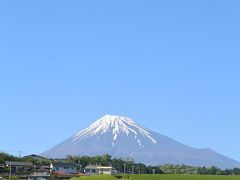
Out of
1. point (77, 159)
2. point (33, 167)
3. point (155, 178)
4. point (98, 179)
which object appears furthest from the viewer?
point (77, 159)

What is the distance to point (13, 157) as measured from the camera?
455 feet

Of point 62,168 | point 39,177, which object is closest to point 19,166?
point 62,168

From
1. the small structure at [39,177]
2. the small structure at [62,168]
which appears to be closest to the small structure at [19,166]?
the small structure at [62,168]

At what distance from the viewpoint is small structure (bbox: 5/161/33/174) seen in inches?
4847

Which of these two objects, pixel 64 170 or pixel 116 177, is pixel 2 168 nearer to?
pixel 64 170

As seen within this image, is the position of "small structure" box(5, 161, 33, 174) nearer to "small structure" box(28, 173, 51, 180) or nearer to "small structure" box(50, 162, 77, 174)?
"small structure" box(50, 162, 77, 174)

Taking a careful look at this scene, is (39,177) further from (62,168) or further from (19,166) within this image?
(62,168)

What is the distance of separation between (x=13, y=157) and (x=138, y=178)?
6701cm

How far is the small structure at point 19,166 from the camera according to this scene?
12312cm

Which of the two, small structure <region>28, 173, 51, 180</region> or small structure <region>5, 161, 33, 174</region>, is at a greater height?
small structure <region>5, 161, 33, 174</region>

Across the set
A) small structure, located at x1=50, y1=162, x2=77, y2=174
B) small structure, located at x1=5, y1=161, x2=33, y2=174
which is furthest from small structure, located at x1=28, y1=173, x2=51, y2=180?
small structure, located at x1=50, y1=162, x2=77, y2=174

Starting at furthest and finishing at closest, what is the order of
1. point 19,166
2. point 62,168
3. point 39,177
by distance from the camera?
point 62,168 < point 19,166 < point 39,177

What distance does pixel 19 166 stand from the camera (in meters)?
125

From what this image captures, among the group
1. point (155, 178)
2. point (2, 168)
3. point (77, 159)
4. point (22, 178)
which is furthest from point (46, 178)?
point (77, 159)
